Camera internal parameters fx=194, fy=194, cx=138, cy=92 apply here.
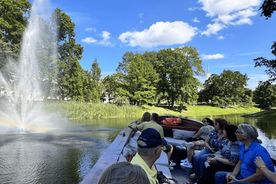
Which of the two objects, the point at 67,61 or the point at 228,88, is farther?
the point at 228,88

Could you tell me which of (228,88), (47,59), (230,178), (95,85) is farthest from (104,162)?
(228,88)

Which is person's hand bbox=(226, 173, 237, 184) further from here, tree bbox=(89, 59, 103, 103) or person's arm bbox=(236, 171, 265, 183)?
tree bbox=(89, 59, 103, 103)

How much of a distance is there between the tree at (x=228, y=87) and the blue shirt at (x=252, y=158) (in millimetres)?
50433

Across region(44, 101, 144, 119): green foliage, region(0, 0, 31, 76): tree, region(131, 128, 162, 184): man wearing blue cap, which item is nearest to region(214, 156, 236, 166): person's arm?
region(131, 128, 162, 184): man wearing blue cap

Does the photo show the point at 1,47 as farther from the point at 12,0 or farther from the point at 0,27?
the point at 12,0

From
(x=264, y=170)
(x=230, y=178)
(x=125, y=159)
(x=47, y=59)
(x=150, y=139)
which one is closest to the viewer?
(x=150, y=139)

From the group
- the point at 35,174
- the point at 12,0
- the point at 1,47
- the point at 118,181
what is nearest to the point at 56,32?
the point at 12,0

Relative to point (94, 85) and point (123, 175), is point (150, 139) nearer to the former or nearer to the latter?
point (123, 175)

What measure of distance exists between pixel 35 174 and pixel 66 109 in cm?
1752

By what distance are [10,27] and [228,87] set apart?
5011 cm

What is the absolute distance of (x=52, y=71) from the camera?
1118 inches

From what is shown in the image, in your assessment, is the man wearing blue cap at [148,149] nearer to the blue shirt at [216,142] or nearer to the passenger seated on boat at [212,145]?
the passenger seated on boat at [212,145]

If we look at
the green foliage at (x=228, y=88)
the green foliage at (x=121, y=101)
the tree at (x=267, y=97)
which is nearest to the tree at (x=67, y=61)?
the green foliage at (x=121, y=101)

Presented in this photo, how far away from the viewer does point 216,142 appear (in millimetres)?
4293
